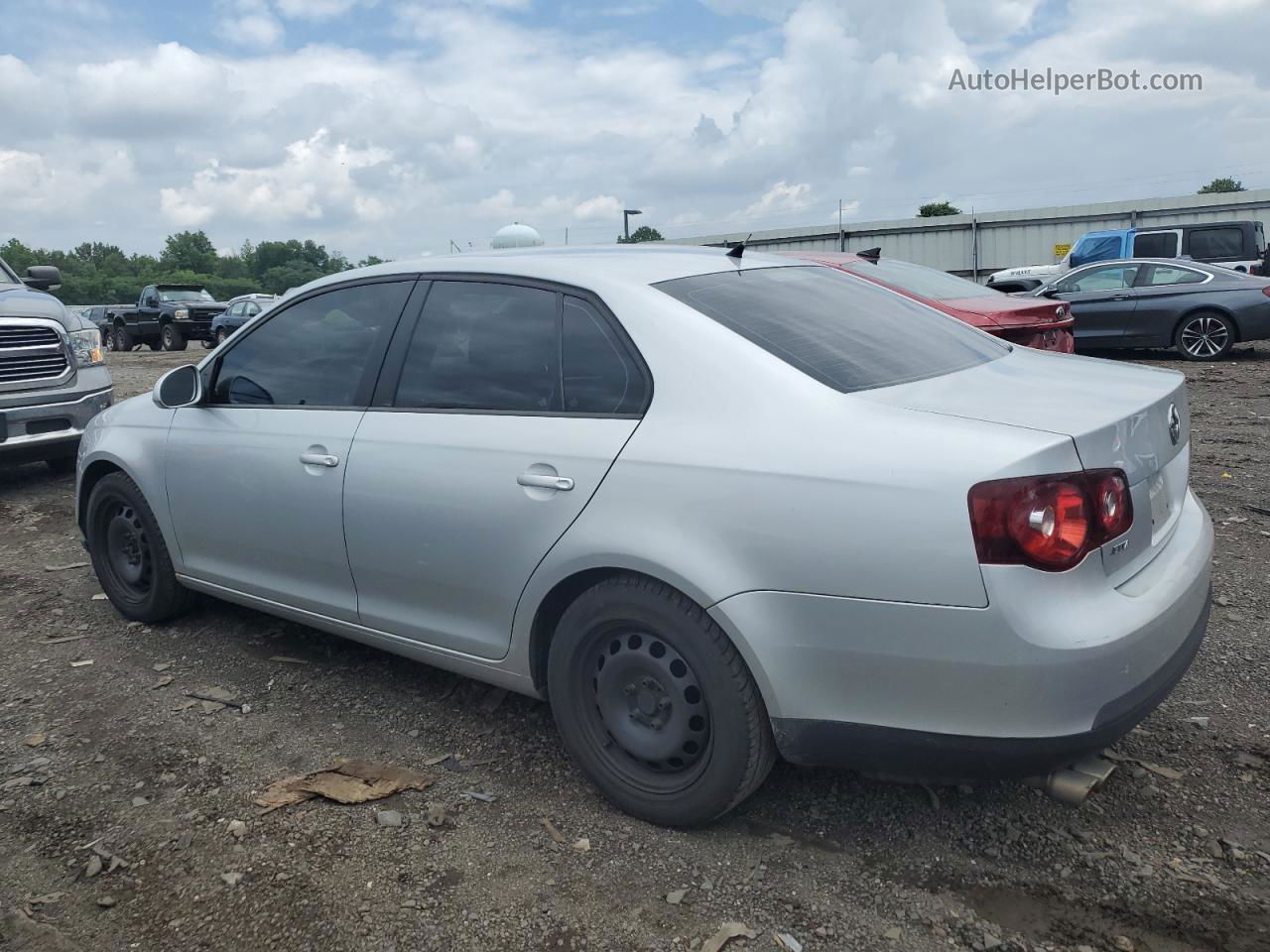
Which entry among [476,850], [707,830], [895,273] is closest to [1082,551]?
[707,830]

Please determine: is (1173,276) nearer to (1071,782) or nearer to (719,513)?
(1071,782)

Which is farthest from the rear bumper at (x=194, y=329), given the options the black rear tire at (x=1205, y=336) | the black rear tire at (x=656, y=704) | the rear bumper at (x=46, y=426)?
the black rear tire at (x=656, y=704)

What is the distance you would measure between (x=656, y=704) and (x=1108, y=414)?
4.53ft

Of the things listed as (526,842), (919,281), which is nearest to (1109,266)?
(919,281)

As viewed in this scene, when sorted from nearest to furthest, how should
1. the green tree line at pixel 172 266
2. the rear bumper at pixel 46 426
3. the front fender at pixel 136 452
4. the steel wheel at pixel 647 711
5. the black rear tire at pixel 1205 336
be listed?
1. the steel wheel at pixel 647 711
2. the front fender at pixel 136 452
3. the rear bumper at pixel 46 426
4. the black rear tire at pixel 1205 336
5. the green tree line at pixel 172 266

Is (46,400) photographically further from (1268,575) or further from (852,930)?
(1268,575)

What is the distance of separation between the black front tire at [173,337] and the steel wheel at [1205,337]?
957 inches

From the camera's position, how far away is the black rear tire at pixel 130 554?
4402 millimetres

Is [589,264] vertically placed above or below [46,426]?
above

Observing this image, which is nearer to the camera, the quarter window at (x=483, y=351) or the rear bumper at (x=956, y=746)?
the rear bumper at (x=956, y=746)

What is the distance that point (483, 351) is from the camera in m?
3.26

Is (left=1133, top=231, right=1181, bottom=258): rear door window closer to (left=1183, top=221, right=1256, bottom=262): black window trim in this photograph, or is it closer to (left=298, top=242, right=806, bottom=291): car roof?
(left=1183, top=221, right=1256, bottom=262): black window trim

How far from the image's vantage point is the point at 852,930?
240 centimetres

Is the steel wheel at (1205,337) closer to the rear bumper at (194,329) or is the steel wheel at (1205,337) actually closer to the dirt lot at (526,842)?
the dirt lot at (526,842)
